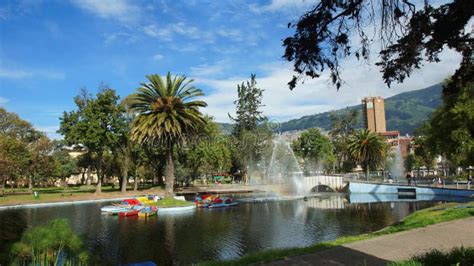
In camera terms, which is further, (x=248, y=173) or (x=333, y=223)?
(x=248, y=173)

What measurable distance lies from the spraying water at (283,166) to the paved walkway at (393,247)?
48.3 meters

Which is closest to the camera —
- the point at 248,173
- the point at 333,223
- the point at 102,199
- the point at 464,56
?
the point at 464,56

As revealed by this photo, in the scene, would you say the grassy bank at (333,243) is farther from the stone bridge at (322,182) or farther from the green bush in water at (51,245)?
the stone bridge at (322,182)

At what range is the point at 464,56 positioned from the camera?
7656 mm

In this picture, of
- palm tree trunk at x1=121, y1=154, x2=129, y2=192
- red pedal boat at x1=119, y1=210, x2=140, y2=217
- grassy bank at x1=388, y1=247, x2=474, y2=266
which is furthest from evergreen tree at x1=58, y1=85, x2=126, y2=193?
grassy bank at x1=388, y1=247, x2=474, y2=266

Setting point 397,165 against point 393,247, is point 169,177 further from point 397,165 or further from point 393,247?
point 397,165

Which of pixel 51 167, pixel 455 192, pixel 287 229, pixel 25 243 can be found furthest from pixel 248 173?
pixel 25 243

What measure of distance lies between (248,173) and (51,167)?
139 feet

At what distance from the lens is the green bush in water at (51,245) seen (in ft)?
38.7

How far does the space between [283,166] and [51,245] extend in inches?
2466

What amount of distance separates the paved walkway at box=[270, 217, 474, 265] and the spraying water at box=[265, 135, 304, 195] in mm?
48291

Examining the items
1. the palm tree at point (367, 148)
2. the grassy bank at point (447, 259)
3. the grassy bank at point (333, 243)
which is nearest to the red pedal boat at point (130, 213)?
the grassy bank at point (333, 243)

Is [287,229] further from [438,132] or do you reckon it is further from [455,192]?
[455,192]

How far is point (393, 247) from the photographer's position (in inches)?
489
